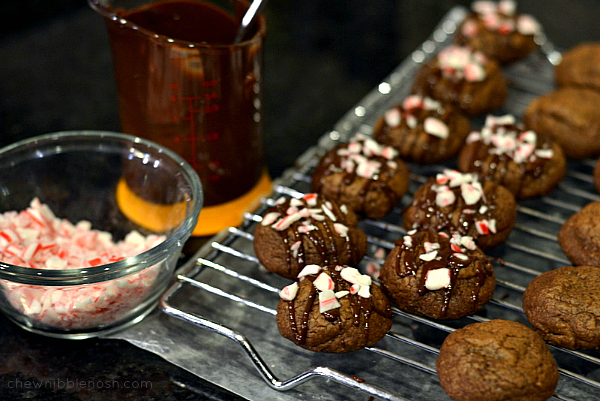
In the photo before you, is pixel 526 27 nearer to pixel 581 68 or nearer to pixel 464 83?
pixel 581 68

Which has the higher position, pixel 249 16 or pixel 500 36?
pixel 249 16

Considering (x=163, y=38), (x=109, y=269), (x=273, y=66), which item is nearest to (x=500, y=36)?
(x=273, y=66)

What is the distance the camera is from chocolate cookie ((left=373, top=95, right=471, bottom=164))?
6.17 ft

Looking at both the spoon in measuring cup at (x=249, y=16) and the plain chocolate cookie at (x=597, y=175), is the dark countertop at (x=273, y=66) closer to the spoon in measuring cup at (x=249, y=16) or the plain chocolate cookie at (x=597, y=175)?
the spoon in measuring cup at (x=249, y=16)

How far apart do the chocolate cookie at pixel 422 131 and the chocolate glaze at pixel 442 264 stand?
1.56 feet

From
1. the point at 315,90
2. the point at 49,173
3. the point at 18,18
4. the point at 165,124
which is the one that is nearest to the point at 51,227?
the point at 49,173

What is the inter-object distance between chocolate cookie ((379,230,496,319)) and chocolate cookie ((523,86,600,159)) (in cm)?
70

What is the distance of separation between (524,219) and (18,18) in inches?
81.3

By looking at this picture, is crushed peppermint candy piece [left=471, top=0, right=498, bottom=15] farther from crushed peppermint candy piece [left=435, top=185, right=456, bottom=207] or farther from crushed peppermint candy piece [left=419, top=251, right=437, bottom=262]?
crushed peppermint candy piece [left=419, top=251, right=437, bottom=262]

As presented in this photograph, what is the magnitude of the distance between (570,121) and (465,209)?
60cm

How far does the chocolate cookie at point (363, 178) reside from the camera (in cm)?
168

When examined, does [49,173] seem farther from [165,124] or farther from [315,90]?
[315,90]

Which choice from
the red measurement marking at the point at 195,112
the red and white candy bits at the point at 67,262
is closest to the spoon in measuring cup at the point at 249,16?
the red measurement marking at the point at 195,112

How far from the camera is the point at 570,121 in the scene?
1.94 metres
